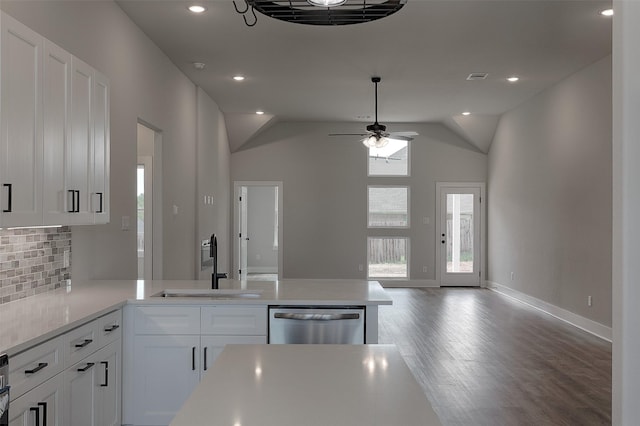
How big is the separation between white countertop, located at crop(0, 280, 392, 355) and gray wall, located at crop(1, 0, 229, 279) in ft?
1.61

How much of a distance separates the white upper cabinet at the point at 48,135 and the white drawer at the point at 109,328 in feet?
1.87

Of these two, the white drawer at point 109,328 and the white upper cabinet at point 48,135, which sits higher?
the white upper cabinet at point 48,135

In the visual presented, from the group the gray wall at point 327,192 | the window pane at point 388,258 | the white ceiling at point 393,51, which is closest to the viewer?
the white ceiling at point 393,51

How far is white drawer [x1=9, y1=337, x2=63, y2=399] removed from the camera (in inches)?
79.4

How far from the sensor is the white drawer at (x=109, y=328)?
282 cm

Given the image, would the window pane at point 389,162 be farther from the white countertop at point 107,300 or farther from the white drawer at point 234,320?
the white drawer at point 234,320

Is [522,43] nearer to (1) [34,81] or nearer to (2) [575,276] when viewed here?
(2) [575,276]

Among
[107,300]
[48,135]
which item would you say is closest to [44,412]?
[107,300]

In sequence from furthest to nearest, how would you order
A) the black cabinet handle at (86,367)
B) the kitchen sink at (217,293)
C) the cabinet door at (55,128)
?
the kitchen sink at (217,293), the cabinet door at (55,128), the black cabinet handle at (86,367)

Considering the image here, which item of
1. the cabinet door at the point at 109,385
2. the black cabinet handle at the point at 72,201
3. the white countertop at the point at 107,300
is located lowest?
the cabinet door at the point at 109,385

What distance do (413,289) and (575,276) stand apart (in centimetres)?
375

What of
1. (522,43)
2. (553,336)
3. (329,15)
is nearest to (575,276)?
(553,336)

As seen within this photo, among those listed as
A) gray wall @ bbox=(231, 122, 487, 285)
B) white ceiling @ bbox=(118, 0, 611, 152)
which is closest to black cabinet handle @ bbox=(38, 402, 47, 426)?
white ceiling @ bbox=(118, 0, 611, 152)

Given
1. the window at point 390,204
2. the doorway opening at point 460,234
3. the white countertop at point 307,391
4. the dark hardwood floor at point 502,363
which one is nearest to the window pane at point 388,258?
the window at point 390,204
